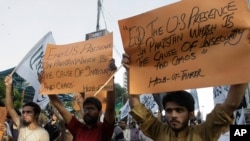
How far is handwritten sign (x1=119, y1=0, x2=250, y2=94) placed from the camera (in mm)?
2479

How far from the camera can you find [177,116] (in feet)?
8.63

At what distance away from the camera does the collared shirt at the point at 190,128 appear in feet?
8.30

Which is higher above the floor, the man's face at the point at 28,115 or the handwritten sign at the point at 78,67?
the handwritten sign at the point at 78,67

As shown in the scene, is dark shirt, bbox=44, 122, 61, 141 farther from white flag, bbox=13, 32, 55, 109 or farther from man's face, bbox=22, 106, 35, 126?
man's face, bbox=22, 106, 35, 126

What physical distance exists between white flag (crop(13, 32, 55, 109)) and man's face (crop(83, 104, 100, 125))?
4.88ft

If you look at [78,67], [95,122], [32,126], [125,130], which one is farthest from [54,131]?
[125,130]

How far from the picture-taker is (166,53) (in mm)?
2922

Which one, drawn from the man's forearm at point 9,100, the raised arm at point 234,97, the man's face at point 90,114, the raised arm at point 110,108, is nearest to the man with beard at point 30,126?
the man's forearm at point 9,100

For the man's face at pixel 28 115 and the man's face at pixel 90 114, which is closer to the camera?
the man's face at pixel 90 114

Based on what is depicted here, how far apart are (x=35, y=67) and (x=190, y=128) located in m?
3.04

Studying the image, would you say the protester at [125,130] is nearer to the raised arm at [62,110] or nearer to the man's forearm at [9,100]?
the man's forearm at [9,100]

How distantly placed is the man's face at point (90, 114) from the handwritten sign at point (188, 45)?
67 cm

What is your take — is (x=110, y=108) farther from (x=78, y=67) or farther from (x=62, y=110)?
(x=78, y=67)

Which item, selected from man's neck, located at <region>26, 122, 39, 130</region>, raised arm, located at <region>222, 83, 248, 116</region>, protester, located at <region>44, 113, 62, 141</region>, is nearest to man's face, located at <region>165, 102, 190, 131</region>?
raised arm, located at <region>222, 83, 248, 116</region>
